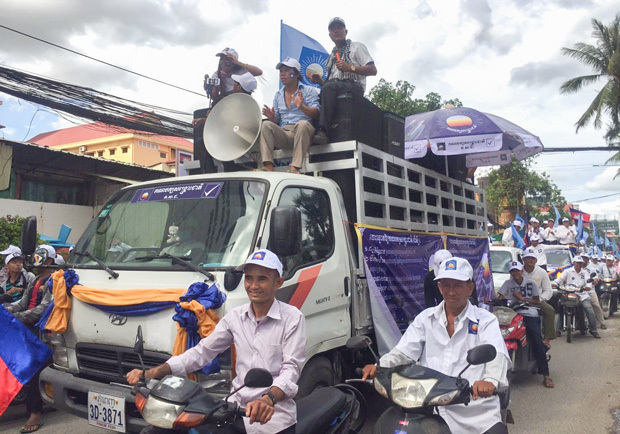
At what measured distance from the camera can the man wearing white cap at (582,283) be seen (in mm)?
10273

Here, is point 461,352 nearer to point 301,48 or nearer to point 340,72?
point 340,72

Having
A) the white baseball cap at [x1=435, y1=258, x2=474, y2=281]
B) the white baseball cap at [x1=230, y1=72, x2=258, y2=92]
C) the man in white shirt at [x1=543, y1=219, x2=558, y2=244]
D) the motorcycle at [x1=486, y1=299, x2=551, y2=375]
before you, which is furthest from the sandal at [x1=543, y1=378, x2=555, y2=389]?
the man in white shirt at [x1=543, y1=219, x2=558, y2=244]

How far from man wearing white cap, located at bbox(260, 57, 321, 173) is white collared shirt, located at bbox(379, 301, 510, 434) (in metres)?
2.17

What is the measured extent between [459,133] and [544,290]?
2541 millimetres

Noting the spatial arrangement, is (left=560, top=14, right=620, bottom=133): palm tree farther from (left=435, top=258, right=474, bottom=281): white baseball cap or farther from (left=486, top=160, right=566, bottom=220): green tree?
(left=435, top=258, right=474, bottom=281): white baseball cap

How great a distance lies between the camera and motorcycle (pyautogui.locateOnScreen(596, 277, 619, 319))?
1357 cm

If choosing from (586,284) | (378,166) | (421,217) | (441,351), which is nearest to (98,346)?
(441,351)

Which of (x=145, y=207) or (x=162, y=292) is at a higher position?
(x=145, y=207)

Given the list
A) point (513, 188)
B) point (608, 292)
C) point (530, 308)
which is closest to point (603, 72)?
point (513, 188)

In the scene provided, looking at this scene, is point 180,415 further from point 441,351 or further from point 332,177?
point 332,177

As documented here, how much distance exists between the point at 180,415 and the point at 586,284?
34.4 feet

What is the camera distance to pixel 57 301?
3607 mm

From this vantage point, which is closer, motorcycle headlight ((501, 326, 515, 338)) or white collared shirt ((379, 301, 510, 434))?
white collared shirt ((379, 301, 510, 434))

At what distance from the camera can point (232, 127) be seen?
5133 mm
